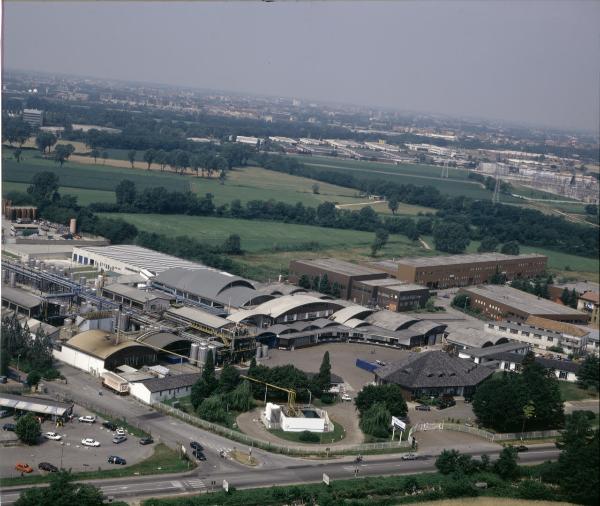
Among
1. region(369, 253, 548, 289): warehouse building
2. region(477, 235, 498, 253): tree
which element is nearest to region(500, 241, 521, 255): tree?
region(477, 235, 498, 253): tree

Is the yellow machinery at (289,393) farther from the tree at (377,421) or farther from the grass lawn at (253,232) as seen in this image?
the grass lawn at (253,232)

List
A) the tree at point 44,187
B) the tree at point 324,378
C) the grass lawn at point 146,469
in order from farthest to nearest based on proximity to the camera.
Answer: the tree at point 44,187 < the tree at point 324,378 < the grass lawn at point 146,469

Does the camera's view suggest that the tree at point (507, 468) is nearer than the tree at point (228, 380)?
Yes

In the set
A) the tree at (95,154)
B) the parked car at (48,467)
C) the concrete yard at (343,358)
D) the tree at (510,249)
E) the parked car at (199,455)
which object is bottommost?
the concrete yard at (343,358)

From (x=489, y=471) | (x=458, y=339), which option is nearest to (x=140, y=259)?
(x=458, y=339)

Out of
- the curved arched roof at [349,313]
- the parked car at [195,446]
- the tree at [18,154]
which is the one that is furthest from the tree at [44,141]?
the parked car at [195,446]

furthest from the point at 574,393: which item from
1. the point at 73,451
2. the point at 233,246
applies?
the point at 233,246

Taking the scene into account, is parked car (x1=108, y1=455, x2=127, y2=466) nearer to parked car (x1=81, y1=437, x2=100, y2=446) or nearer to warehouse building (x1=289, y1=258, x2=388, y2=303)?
parked car (x1=81, y1=437, x2=100, y2=446)

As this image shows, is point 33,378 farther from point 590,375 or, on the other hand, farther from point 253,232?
point 253,232
